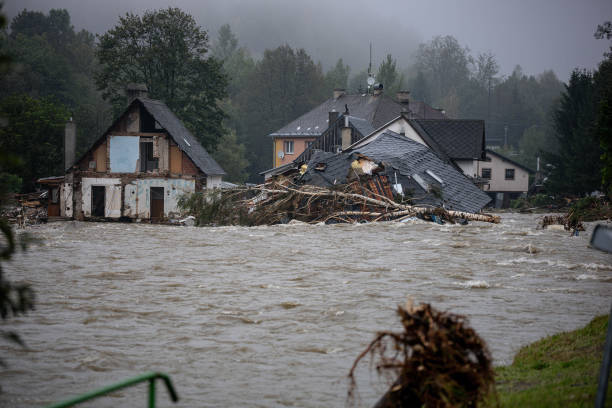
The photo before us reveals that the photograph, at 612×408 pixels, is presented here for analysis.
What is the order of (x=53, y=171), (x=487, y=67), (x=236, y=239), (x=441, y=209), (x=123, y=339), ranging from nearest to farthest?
(x=123, y=339) < (x=236, y=239) < (x=441, y=209) < (x=53, y=171) < (x=487, y=67)

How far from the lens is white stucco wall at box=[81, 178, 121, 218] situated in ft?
127

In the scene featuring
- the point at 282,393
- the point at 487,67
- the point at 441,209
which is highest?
the point at 487,67

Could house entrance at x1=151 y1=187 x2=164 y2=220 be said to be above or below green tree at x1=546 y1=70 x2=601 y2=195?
below

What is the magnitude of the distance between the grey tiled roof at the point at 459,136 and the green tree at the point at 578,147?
20.5ft

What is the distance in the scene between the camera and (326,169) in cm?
2934

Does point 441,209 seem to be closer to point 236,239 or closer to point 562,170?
point 236,239

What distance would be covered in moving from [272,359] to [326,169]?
20782 millimetres

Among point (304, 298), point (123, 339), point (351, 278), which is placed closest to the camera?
point (123, 339)

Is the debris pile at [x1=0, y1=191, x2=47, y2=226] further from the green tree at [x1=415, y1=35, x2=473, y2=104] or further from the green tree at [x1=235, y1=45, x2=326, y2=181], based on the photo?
the green tree at [x1=415, y1=35, x2=473, y2=104]

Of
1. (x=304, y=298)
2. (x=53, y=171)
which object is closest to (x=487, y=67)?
(x=53, y=171)

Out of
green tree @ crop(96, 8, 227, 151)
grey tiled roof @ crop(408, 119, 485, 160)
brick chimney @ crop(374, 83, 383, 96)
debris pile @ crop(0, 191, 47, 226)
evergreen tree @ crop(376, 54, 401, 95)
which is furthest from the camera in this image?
evergreen tree @ crop(376, 54, 401, 95)

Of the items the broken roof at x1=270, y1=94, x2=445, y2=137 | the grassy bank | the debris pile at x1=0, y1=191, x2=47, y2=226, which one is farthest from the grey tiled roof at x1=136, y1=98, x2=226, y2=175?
the grassy bank

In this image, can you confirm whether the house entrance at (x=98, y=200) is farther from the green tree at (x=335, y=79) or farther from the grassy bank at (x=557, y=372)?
the green tree at (x=335, y=79)

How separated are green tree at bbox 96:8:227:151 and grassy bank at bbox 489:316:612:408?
42660 millimetres
